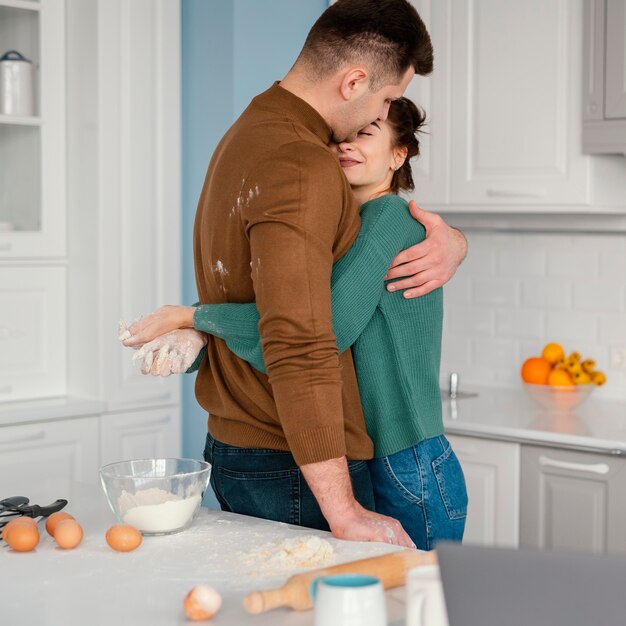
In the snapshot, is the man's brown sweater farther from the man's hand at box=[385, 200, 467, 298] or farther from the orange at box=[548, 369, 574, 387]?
the orange at box=[548, 369, 574, 387]

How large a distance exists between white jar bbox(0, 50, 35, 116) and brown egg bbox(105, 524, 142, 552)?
7.49 ft

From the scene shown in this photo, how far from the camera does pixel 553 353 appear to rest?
357 centimetres

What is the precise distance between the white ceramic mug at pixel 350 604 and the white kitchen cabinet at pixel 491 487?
211 centimetres

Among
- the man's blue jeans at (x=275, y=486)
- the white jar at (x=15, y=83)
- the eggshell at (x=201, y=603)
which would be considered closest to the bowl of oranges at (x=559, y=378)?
the man's blue jeans at (x=275, y=486)

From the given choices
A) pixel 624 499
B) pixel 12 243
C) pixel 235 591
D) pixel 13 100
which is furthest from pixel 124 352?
pixel 235 591

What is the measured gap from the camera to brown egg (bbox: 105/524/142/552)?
1533 millimetres

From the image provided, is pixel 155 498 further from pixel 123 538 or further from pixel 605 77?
pixel 605 77

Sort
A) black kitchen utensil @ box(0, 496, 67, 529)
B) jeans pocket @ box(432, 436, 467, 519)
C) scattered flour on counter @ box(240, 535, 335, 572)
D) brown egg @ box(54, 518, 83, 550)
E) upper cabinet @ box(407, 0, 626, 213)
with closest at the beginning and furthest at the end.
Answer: scattered flour on counter @ box(240, 535, 335, 572)
brown egg @ box(54, 518, 83, 550)
black kitchen utensil @ box(0, 496, 67, 529)
jeans pocket @ box(432, 436, 467, 519)
upper cabinet @ box(407, 0, 626, 213)

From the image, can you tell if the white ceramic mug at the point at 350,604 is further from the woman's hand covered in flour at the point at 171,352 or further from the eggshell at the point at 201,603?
the woman's hand covered in flour at the point at 171,352

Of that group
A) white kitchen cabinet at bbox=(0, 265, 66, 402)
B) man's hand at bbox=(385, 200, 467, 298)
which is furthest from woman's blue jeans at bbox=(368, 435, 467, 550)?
white kitchen cabinet at bbox=(0, 265, 66, 402)

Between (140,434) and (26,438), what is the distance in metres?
0.40

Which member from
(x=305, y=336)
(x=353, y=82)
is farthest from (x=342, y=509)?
(x=353, y=82)

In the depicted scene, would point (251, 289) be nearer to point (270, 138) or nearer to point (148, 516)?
point (270, 138)

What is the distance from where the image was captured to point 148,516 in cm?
161
